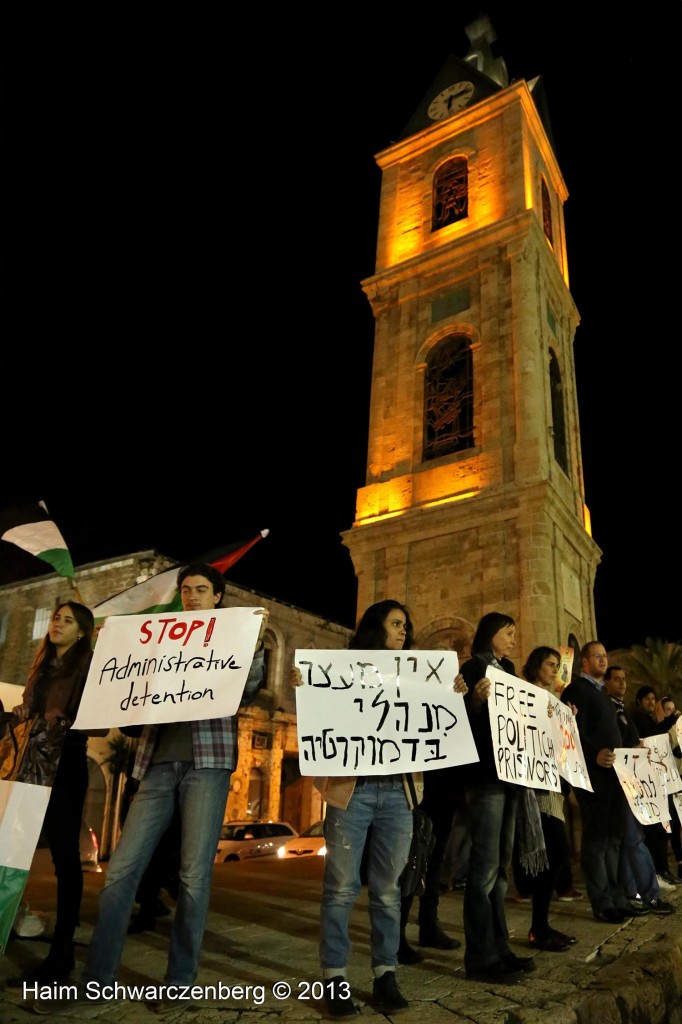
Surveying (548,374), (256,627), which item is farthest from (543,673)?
(548,374)

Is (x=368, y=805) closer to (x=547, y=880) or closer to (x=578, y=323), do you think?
(x=547, y=880)

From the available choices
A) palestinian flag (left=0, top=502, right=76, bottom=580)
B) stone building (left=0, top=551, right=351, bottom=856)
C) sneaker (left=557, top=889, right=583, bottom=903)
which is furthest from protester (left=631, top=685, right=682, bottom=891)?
stone building (left=0, top=551, right=351, bottom=856)

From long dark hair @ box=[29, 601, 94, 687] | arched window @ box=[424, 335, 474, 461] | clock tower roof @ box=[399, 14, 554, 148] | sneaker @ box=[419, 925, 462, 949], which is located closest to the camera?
long dark hair @ box=[29, 601, 94, 687]

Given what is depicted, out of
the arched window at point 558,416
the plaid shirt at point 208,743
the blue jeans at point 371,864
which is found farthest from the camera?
the arched window at point 558,416

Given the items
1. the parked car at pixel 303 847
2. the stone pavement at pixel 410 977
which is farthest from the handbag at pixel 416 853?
the parked car at pixel 303 847

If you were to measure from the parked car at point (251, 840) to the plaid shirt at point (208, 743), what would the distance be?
53.0ft

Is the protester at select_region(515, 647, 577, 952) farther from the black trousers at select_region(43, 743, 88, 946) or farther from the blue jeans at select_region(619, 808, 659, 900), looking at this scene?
the black trousers at select_region(43, 743, 88, 946)

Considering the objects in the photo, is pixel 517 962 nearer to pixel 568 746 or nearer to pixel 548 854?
pixel 548 854

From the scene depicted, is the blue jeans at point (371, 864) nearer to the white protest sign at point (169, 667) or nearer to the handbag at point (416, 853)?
the handbag at point (416, 853)

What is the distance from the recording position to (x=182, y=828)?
381cm

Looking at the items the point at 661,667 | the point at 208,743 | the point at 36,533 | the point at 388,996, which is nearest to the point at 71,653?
the point at 208,743

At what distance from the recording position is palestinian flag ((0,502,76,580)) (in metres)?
5.74

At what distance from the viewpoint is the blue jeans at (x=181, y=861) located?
138 inches

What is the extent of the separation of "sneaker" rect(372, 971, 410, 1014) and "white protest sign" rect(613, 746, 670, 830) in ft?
10.3
